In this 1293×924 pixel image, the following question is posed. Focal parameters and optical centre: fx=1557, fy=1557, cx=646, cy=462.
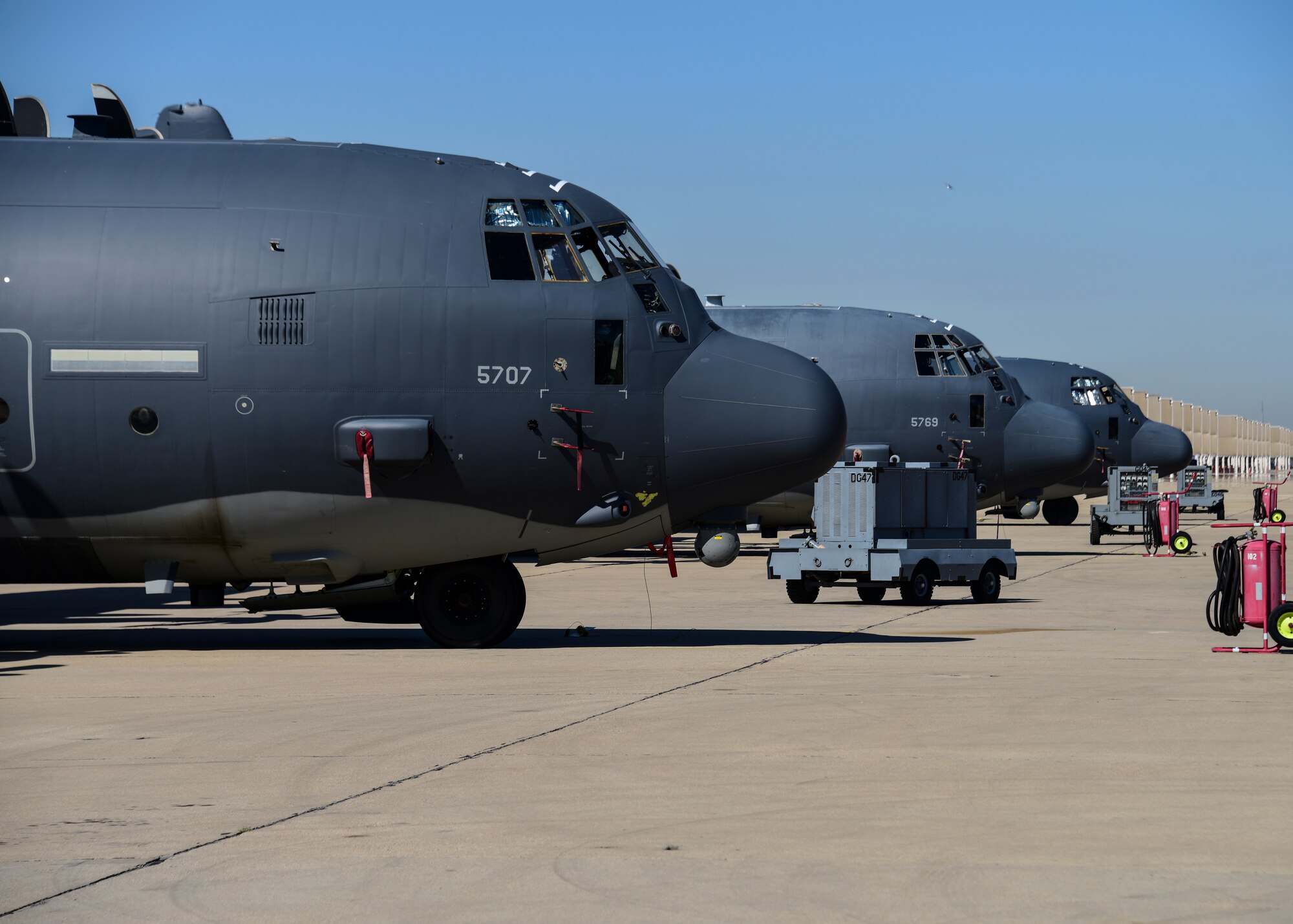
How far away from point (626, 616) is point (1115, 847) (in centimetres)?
1463

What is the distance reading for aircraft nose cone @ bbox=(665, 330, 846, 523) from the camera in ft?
56.5

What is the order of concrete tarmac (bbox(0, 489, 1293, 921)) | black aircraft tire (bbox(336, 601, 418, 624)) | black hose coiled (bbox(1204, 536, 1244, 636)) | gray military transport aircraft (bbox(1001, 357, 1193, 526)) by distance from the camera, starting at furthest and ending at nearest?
gray military transport aircraft (bbox(1001, 357, 1193, 526))
black aircraft tire (bbox(336, 601, 418, 624))
black hose coiled (bbox(1204, 536, 1244, 636))
concrete tarmac (bbox(0, 489, 1293, 921))

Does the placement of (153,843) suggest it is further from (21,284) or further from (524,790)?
(21,284)

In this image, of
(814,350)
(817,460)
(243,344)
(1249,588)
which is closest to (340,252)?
(243,344)

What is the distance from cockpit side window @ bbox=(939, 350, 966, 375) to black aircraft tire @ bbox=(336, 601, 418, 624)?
710 inches

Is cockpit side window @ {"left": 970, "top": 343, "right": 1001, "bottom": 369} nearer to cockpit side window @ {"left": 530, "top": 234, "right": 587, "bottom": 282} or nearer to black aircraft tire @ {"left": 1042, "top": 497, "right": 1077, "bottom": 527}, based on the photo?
cockpit side window @ {"left": 530, "top": 234, "right": 587, "bottom": 282}

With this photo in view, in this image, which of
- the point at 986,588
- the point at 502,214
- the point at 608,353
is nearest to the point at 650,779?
the point at 608,353

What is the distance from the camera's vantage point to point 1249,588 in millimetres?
16891

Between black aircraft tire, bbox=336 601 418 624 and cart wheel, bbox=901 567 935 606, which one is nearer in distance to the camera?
black aircraft tire, bbox=336 601 418 624

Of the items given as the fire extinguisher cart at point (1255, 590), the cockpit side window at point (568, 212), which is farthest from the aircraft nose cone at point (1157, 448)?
the cockpit side window at point (568, 212)

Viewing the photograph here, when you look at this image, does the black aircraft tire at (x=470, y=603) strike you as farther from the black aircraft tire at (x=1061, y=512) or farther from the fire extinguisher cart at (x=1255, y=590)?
the black aircraft tire at (x=1061, y=512)

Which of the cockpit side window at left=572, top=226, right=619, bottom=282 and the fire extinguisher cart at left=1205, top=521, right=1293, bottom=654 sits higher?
the cockpit side window at left=572, top=226, right=619, bottom=282

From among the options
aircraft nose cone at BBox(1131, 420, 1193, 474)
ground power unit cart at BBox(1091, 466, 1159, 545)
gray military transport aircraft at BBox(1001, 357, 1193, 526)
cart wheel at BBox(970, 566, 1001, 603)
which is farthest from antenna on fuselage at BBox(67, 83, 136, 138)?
aircraft nose cone at BBox(1131, 420, 1193, 474)

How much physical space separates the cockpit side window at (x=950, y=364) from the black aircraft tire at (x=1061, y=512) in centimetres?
2457
